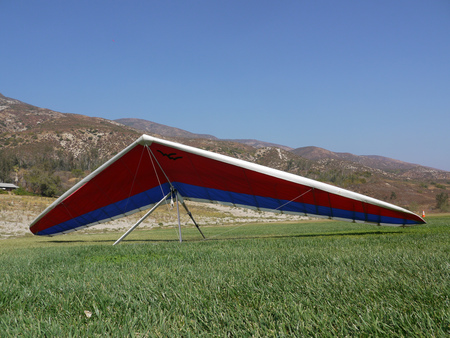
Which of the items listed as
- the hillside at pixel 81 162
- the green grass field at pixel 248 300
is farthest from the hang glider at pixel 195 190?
the hillside at pixel 81 162

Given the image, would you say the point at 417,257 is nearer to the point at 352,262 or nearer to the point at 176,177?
the point at 352,262

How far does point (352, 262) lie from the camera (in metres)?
2.88

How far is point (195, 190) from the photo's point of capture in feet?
30.1

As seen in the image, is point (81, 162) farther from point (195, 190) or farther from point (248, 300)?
point (248, 300)

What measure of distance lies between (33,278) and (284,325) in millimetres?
2829

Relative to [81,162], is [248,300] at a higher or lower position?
higher

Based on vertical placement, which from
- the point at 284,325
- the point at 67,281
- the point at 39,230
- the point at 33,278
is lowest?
the point at 39,230

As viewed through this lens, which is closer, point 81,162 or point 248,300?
point 248,300

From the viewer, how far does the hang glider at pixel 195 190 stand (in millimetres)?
6613

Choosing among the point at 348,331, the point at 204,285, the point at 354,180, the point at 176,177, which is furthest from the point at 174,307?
the point at 354,180

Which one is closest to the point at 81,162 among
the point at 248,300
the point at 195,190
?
the point at 195,190

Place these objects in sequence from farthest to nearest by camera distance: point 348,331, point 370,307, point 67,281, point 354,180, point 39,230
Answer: point 354,180 < point 39,230 < point 67,281 < point 370,307 < point 348,331

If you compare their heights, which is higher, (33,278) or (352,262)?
(352,262)

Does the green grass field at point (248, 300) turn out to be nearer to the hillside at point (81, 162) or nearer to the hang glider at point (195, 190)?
the hang glider at point (195, 190)
